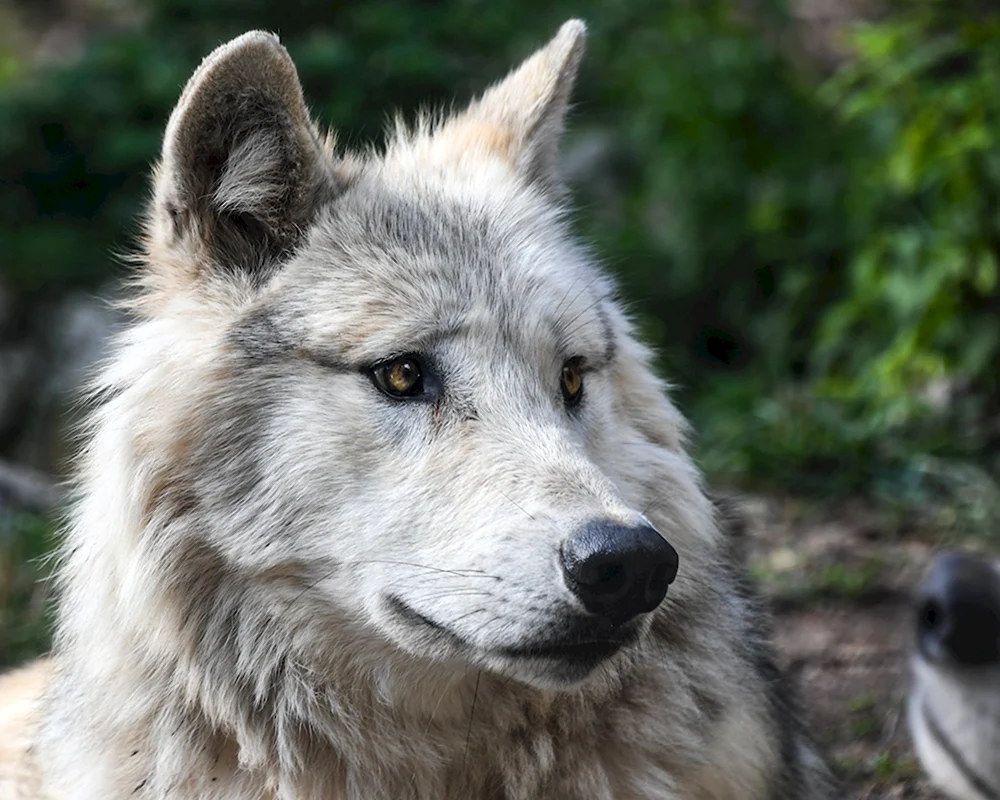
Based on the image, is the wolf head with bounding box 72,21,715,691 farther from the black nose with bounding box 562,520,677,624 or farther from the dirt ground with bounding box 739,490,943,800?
the dirt ground with bounding box 739,490,943,800

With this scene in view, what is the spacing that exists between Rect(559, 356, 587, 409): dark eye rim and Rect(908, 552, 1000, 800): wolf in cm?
115

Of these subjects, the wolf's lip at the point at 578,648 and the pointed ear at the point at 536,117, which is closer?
the wolf's lip at the point at 578,648

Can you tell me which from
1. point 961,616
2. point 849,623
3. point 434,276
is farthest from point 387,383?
point 849,623

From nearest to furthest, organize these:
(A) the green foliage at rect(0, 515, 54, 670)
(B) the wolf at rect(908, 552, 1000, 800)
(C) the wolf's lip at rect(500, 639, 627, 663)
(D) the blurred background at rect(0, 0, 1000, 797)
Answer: (C) the wolf's lip at rect(500, 639, 627, 663)
(B) the wolf at rect(908, 552, 1000, 800)
(A) the green foliage at rect(0, 515, 54, 670)
(D) the blurred background at rect(0, 0, 1000, 797)

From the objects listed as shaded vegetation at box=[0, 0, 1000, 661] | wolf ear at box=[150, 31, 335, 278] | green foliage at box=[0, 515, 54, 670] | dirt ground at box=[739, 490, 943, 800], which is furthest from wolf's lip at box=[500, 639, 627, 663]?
shaded vegetation at box=[0, 0, 1000, 661]

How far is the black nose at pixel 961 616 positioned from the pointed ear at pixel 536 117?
4.97 ft

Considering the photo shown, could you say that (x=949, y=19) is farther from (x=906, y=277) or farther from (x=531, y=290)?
(x=531, y=290)

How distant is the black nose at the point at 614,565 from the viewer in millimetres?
2467

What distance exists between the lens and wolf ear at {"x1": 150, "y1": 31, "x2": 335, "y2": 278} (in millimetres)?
2900

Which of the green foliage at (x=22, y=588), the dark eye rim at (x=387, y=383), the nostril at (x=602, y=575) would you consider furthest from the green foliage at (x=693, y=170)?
the nostril at (x=602, y=575)

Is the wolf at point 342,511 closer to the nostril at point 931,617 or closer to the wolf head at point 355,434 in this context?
the wolf head at point 355,434

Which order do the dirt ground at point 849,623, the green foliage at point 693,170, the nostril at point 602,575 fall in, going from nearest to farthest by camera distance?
the nostril at point 602,575 < the dirt ground at point 849,623 < the green foliage at point 693,170

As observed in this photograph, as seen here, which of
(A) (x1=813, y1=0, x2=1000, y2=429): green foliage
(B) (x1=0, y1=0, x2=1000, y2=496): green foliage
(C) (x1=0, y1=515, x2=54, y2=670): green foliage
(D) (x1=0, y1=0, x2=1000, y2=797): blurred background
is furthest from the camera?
(B) (x1=0, y1=0, x2=1000, y2=496): green foliage

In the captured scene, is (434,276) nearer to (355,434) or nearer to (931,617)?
(355,434)
